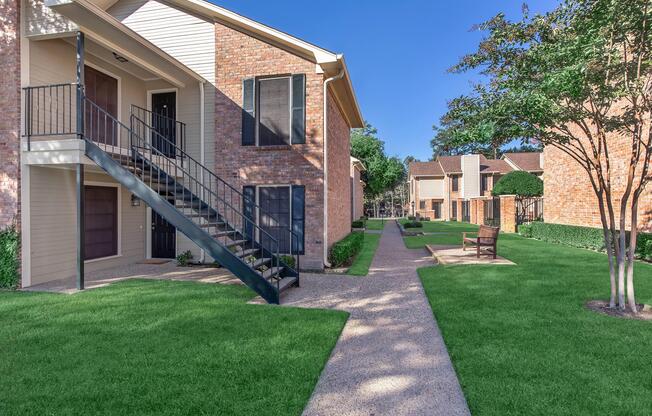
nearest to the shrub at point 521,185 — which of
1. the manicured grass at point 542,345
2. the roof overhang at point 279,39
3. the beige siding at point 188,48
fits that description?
the manicured grass at point 542,345

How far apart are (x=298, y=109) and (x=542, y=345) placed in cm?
763

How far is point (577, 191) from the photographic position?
15188mm

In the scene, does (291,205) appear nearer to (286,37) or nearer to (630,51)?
(286,37)

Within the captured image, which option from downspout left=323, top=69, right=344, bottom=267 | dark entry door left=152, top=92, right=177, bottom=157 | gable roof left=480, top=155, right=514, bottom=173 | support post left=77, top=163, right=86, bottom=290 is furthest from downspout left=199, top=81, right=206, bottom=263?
gable roof left=480, top=155, right=514, bottom=173

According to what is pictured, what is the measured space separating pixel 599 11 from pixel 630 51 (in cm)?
101

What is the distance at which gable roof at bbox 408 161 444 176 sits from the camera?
43100mm

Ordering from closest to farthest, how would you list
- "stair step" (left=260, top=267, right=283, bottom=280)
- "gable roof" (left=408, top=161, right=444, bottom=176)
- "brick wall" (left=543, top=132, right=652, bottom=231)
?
"stair step" (left=260, top=267, right=283, bottom=280)
"brick wall" (left=543, top=132, right=652, bottom=231)
"gable roof" (left=408, top=161, right=444, bottom=176)

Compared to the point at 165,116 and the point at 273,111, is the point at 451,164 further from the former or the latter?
the point at 165,116

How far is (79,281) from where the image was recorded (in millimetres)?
7176

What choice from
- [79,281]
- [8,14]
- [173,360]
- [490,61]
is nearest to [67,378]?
[173,360]

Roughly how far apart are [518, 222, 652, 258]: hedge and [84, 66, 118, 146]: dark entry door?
49.5 ft

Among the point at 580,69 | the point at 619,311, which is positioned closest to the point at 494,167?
the point at 619,311

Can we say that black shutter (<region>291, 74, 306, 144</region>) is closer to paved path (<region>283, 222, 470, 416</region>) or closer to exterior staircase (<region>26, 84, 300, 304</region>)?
exterior staircase (<region>26, 84, 300, 304</region>)

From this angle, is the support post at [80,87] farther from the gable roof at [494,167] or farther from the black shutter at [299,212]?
the gable roof at [494,167]
